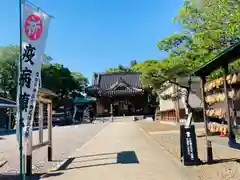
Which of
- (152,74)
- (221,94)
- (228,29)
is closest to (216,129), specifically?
(221,94)

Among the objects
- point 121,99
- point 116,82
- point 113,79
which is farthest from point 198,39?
point 113,79

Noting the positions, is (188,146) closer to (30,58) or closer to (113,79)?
(30,58)

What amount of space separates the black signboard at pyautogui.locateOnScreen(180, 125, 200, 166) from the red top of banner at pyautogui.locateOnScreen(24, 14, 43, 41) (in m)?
4.32

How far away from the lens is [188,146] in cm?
785

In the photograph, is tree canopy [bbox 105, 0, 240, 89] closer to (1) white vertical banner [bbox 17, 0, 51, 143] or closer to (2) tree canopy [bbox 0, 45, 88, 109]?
(1) white vertical banner [bbox 17, 0, 51, 143]

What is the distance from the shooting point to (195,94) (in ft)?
94.4

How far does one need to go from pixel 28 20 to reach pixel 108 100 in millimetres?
45725

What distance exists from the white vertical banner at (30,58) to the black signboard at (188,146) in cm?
383

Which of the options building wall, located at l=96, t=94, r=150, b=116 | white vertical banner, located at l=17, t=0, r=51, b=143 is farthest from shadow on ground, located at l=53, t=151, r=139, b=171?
building wall, located at l=96, t=94, r=150, b=116

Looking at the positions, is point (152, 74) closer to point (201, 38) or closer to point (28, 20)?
point (201, 38)

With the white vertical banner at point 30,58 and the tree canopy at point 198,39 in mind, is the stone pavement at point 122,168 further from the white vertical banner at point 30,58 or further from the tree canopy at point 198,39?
the tree canopy at point 198,39

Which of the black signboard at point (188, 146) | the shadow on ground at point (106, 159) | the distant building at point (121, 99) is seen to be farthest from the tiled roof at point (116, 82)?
the black signboard at point (188, 146)

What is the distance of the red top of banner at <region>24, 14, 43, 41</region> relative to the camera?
700cm

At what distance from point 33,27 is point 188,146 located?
4.90 meters
